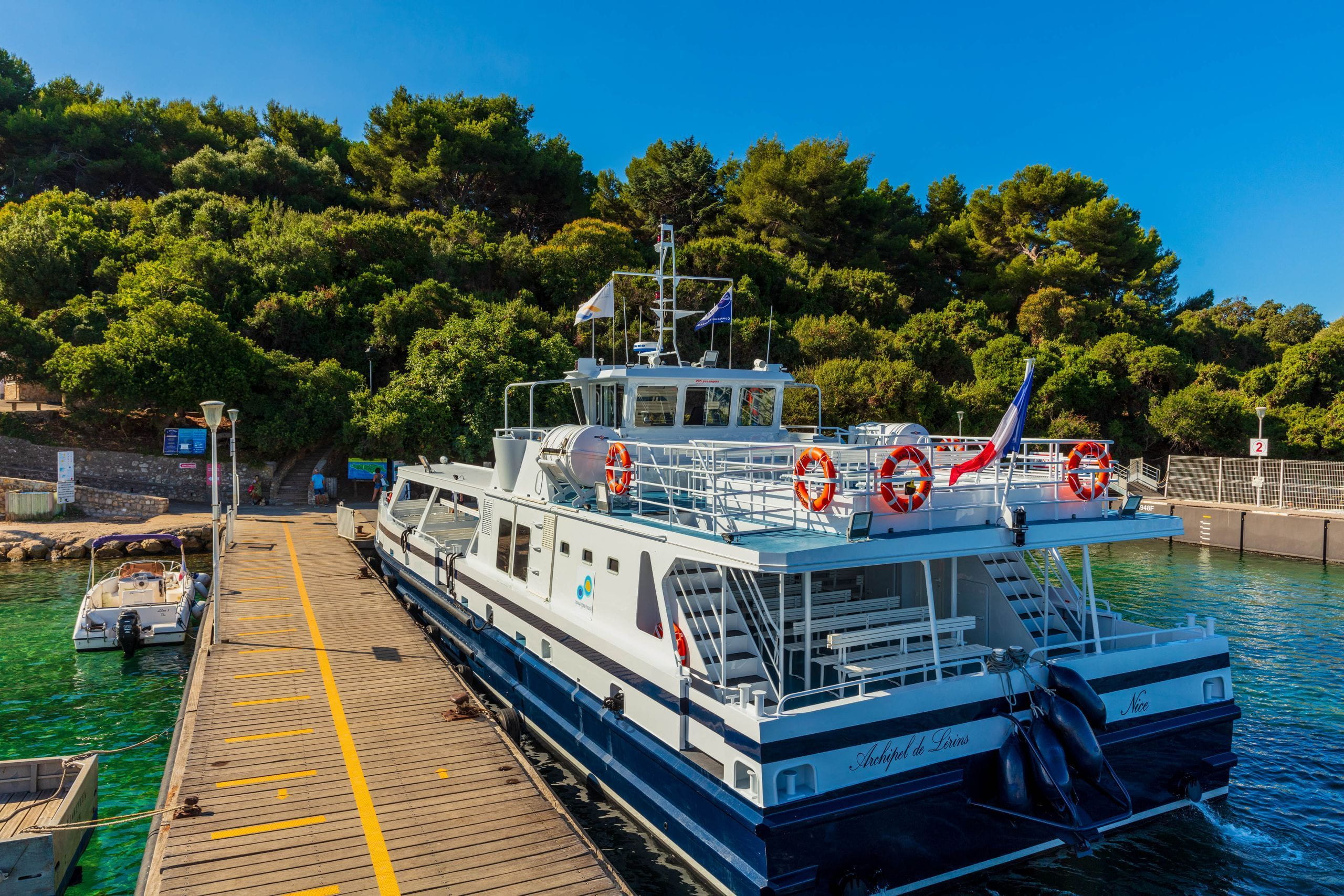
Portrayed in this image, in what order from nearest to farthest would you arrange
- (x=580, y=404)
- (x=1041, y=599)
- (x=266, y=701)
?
(x=1041, y=599) < (x=266, y=701) < (x=580, y=404)

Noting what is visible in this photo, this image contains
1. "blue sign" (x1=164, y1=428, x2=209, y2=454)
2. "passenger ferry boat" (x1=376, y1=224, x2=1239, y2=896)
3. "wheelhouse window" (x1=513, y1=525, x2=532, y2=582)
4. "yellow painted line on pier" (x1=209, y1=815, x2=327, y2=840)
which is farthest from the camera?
"blue sign" (x1=164, y1=428, x2=209, y2=454)

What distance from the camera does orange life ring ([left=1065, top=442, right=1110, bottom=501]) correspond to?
29.0 ft

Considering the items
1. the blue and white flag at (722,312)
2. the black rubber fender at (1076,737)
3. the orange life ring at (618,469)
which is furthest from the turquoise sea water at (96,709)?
the blue and white flag at (722,312)

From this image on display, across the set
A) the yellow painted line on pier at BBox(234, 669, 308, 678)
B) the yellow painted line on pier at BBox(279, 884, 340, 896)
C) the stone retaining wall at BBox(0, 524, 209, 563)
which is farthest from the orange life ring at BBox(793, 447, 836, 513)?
the stone retaining wall at BBox(0, 524, 209, 563)

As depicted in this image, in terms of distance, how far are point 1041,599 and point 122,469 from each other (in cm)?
3429

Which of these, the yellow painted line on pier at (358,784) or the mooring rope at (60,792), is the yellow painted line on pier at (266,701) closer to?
the yellow painted line on pier at (358,784)

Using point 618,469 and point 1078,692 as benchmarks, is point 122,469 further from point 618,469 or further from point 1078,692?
point 1078,692

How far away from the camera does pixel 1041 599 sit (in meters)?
10.2

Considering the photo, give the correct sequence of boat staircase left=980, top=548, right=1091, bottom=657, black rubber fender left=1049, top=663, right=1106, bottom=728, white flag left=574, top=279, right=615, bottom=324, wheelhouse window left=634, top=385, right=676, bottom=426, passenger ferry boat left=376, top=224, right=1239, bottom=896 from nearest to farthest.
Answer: passenger ferry boat left=376, top=224, right=1239, bottom=896 < black rubber fender left=1049, top=663, right=1106, bottom=728 < boat staircase left=980, top=548, right=1091, bottom=657 < wheelhouse window left=634, top=385, right=676, bottom=426 < white flag left=574, top=279, right=615, bottom=324

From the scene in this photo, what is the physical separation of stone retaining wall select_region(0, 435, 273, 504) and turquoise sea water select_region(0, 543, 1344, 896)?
30.7 ft

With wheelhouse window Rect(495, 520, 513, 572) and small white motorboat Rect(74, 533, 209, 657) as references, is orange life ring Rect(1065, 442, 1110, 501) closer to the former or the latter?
wheelhouse window Rect(495, 520, 513, 572)

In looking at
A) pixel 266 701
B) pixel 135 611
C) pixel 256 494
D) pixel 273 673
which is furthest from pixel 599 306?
pixel 256 494

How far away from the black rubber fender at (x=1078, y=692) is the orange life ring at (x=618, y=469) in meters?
5.03

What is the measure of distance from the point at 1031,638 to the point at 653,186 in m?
47.6
